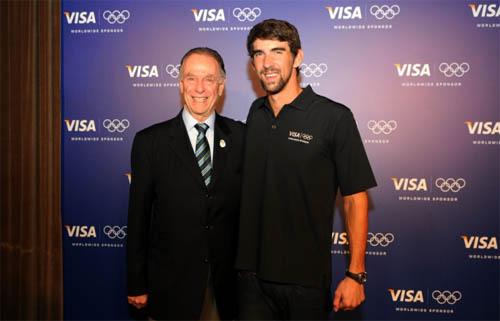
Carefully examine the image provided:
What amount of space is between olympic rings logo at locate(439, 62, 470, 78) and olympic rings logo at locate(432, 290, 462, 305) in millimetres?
1508

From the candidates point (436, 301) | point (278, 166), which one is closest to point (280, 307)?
point (278, 166)

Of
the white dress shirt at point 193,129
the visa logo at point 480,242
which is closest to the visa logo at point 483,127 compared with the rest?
the visa logo at point 480,242

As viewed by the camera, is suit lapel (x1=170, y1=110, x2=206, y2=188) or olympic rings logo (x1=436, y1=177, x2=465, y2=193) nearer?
suit lapel (x1=170, y1=110, x2=206, y2=188)

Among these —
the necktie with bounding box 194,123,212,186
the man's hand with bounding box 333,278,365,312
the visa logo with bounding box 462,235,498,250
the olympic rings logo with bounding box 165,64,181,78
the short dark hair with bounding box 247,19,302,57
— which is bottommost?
the man's hand with bounding box 333,278,365,312

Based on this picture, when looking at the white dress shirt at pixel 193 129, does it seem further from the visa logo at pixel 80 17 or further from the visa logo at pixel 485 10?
the visa logo at pixel 485 10

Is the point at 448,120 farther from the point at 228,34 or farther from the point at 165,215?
the point at 165,215

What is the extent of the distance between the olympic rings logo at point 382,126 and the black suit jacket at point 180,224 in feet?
3.97

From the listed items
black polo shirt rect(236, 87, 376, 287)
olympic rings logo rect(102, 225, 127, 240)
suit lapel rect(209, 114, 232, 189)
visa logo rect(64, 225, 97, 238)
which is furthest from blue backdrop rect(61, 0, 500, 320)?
black polo shirt rect(236, 87, 376, 287)

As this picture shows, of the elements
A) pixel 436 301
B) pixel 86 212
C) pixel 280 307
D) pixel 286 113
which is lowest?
pixel 436 301

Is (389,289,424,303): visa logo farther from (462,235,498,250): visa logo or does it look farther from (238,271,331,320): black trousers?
(238,271,331,320): black trousers

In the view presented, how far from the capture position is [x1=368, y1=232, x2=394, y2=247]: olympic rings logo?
2.81 m

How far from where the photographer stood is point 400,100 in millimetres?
2770

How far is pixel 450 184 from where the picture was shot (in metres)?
2.75

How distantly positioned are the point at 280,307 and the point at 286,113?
89 cm
